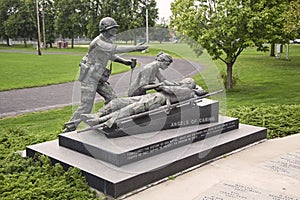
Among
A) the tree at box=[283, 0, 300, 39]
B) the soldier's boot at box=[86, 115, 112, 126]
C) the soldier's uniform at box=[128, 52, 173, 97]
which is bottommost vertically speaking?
the soldier's boot at box=[86, 115, 112, 126]

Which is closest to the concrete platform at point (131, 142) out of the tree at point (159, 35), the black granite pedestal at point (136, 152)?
the black granite pedestal at point (136, 152)

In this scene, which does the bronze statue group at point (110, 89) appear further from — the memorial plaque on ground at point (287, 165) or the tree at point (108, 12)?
the tree at point (108, 12)

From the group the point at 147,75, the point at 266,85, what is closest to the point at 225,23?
the point at 266,85

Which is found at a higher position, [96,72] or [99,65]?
[99,65]

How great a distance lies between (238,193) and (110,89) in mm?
3420

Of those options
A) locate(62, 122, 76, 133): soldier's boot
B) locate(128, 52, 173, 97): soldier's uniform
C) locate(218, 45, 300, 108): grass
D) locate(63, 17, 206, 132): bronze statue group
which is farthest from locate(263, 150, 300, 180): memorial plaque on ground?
locate(218, 45, 300, 108): grass

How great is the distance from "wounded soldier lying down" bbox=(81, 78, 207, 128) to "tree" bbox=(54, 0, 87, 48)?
130 ft

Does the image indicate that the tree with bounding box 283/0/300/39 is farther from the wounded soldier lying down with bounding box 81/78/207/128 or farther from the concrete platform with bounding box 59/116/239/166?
the concrete platform with bounding box 59/116/239/166

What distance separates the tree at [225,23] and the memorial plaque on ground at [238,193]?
799 cm

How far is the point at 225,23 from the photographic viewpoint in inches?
523

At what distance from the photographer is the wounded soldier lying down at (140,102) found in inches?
277

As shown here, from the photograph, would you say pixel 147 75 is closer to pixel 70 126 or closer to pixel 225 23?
pixel 70 126

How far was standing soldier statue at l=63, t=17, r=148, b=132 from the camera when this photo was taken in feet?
24.2

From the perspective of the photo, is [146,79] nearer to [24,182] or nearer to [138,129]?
[138,129]
